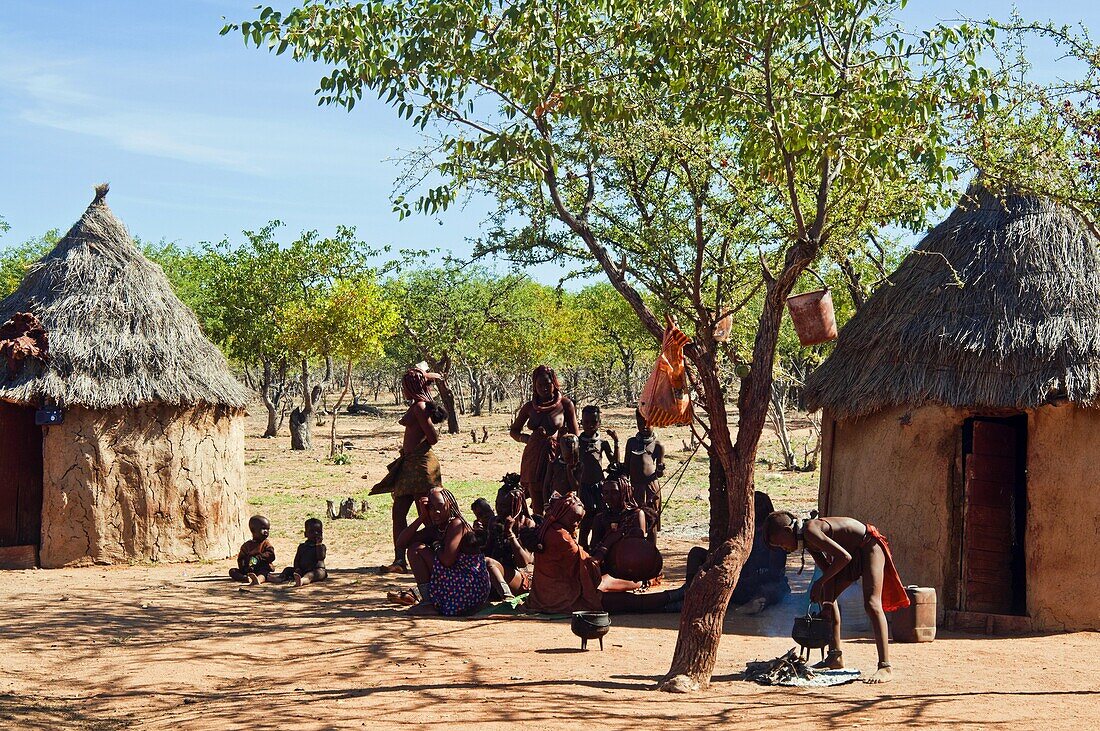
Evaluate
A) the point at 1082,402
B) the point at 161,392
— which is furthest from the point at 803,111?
the point at 161,392

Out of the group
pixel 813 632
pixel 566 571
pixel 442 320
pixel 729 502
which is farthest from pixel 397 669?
pixel 442 320

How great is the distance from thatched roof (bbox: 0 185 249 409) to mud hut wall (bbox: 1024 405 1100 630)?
781 cm

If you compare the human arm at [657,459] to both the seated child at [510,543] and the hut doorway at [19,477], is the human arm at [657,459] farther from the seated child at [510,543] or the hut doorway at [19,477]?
the hut doorway at [19,477]

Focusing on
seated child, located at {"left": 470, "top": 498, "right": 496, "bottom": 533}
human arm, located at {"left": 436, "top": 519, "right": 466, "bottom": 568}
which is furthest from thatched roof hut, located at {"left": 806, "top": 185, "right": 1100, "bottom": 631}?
human arm, located at {"left": 436, "top": 519, "right": 466, "bottom": 568}

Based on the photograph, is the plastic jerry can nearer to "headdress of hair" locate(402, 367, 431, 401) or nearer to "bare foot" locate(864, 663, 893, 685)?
"bare foot" locate(864, 663, 893, 685)

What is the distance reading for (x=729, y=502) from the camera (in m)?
6.34

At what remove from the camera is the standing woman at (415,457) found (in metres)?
10.1

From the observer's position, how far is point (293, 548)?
12.2 m

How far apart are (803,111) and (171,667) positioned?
4998 millimetres

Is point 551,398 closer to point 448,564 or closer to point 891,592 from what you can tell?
point 448,564

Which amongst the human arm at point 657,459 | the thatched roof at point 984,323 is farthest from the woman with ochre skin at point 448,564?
the thatched roof at point 984,323

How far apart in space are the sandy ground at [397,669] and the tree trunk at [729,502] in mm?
Answer: 213

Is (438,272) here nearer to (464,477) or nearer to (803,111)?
(464,477)

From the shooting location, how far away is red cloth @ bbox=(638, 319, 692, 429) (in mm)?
6715
